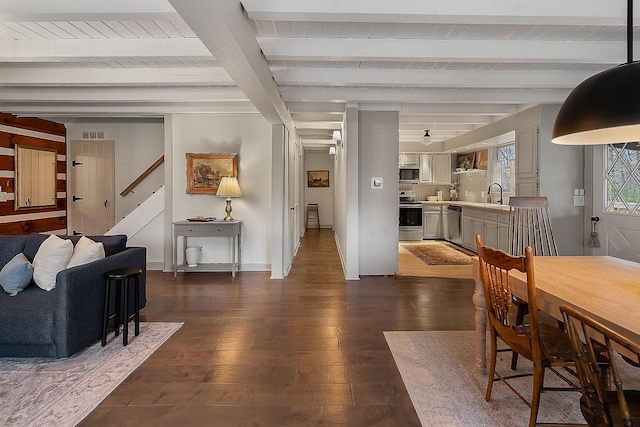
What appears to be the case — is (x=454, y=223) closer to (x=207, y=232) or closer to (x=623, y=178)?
(x=623, y=178)

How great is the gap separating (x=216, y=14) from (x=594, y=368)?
7.66ft

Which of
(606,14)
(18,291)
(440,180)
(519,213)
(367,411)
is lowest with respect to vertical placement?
(367,411)

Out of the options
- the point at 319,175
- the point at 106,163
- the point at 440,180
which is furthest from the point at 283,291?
the point at 319,175

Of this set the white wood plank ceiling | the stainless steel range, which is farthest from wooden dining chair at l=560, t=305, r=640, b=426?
the stainless steel range

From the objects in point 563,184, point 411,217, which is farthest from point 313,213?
point 563,184

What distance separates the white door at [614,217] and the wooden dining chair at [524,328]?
112 inches

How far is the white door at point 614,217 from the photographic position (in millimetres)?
4023

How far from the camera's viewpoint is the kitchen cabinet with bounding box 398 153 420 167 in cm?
907

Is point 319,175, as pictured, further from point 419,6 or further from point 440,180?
point 419,6

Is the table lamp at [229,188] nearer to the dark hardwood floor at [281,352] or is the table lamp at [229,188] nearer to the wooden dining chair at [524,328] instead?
the dark hardwood floor at [281,352]

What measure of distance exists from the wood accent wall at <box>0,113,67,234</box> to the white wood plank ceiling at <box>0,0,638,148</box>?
0.57 m

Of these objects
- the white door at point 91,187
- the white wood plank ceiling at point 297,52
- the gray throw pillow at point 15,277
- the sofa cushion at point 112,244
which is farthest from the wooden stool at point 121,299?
the white door at point 91,187

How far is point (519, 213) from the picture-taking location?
351 cm

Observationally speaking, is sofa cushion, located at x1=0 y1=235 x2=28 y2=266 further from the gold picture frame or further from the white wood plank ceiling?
the gold picture frame
